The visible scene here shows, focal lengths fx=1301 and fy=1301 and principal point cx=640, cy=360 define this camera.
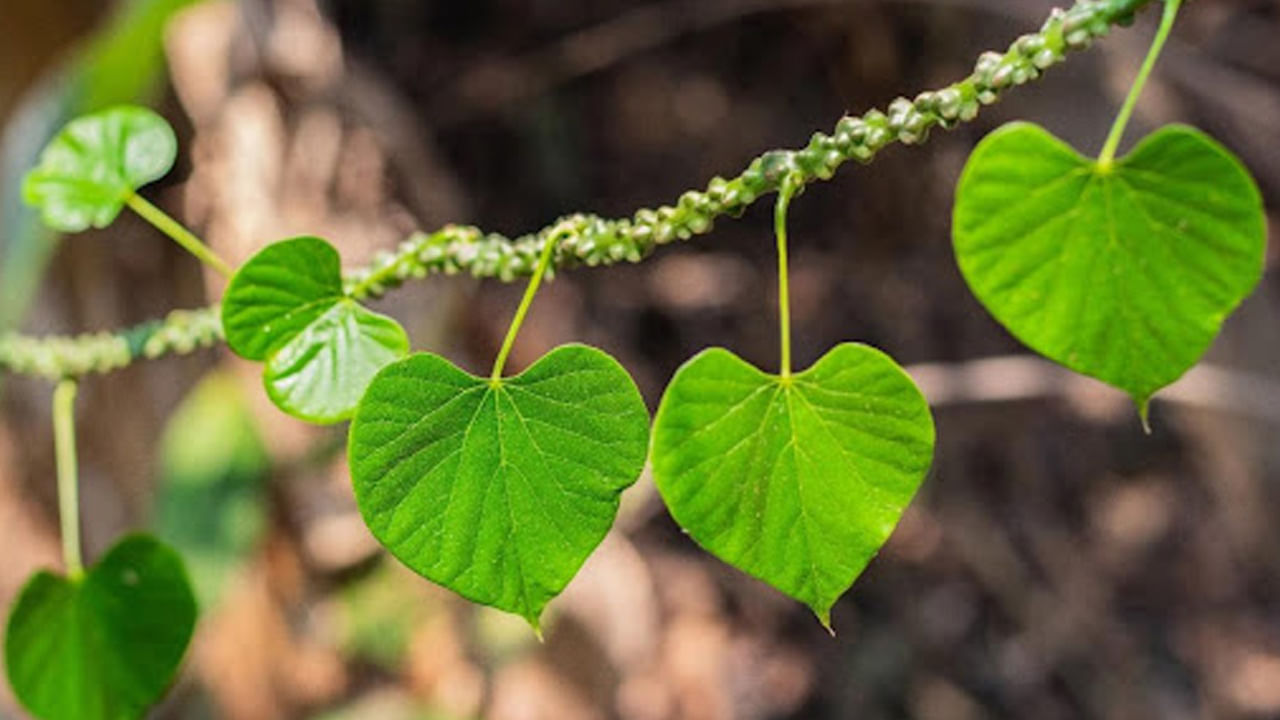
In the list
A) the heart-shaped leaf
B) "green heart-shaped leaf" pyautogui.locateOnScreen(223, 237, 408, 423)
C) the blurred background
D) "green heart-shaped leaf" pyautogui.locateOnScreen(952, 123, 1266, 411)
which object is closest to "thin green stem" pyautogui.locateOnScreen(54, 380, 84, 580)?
"green heart-shaped leaf" pyautogui.locateOnScreen(223, 237, 408, 423)

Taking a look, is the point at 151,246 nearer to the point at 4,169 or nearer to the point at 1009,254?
the point at 4,169

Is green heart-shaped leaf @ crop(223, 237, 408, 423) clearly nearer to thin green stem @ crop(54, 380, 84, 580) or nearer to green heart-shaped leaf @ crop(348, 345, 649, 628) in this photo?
green heart-shaped leaf @ crop(348, 345, 649, 628)

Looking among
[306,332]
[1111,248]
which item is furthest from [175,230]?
[1111,248]

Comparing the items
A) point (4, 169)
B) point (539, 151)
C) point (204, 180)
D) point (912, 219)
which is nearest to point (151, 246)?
point (204, 180)

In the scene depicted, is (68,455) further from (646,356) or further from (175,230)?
(646,356)

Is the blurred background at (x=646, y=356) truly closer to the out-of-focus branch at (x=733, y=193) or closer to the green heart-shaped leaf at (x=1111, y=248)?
the out-of-focus branch at (x=733, y=193)

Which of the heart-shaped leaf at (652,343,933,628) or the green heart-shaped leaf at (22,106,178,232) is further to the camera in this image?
the green heart-shaped leaf at (22,106,178,232)
